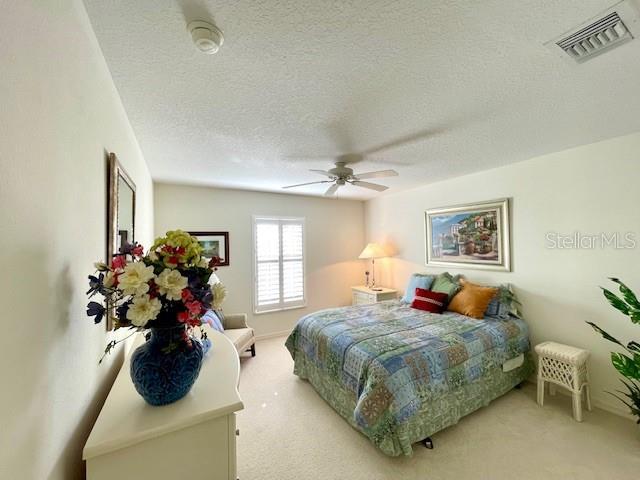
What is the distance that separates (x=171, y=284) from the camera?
0.98 m

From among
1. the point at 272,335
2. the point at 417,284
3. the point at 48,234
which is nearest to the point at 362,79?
the point at 48,234

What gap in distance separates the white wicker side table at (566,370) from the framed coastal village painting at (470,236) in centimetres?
98

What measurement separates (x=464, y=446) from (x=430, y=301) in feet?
5.04

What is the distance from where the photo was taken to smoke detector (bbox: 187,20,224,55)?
1108mm

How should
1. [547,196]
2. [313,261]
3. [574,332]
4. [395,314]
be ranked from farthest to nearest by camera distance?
[313,261] < [395,314] < [547,196] < [574,332]

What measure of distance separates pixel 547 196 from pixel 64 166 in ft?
12.7

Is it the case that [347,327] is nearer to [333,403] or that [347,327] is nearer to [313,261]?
[333,403]

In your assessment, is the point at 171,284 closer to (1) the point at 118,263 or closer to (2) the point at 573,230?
(1) the point at 118,263

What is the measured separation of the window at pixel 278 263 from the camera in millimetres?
4449

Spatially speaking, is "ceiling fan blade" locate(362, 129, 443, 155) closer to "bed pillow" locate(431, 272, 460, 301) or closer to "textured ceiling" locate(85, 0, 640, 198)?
"textured ceiling" locate(85, 0, 640, 198)

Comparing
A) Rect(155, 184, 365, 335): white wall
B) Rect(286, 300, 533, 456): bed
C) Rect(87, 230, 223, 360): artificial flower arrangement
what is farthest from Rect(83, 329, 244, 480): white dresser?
Rect(155, 184, 365, 335): white wall

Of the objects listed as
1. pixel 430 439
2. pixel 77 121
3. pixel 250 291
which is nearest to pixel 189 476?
pixel 77 121

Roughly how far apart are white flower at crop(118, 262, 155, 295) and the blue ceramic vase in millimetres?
204

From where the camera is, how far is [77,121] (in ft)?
3.25
